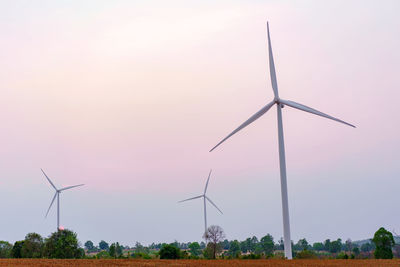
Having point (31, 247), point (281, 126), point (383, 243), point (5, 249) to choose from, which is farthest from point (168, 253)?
point (5, 249)

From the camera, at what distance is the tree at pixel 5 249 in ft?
365

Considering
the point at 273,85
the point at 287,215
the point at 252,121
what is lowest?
the point at 287,215

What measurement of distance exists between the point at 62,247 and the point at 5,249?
38.8m

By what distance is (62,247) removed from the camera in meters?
92.2

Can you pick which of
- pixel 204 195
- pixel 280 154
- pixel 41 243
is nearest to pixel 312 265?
pixel 280 154

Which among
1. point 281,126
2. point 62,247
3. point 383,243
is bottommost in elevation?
point 383,243

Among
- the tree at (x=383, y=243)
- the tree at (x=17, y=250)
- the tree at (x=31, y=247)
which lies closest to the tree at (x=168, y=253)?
the tree at (x=31, y=247)

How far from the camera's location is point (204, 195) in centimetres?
11931

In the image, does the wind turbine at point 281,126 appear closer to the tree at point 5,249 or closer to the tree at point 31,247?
the tree at point 31,247

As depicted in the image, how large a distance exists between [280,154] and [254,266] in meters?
19.2

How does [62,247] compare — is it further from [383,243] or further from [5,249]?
[383,243]

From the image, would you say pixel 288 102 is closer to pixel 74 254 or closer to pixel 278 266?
pixel 278 266

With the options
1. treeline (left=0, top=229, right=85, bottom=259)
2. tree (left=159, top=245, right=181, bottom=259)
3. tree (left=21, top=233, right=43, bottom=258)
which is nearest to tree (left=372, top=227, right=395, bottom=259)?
tree (left=159, top=245, right=181, bottom=259)

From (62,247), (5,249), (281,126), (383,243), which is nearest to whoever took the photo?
(281,126)
